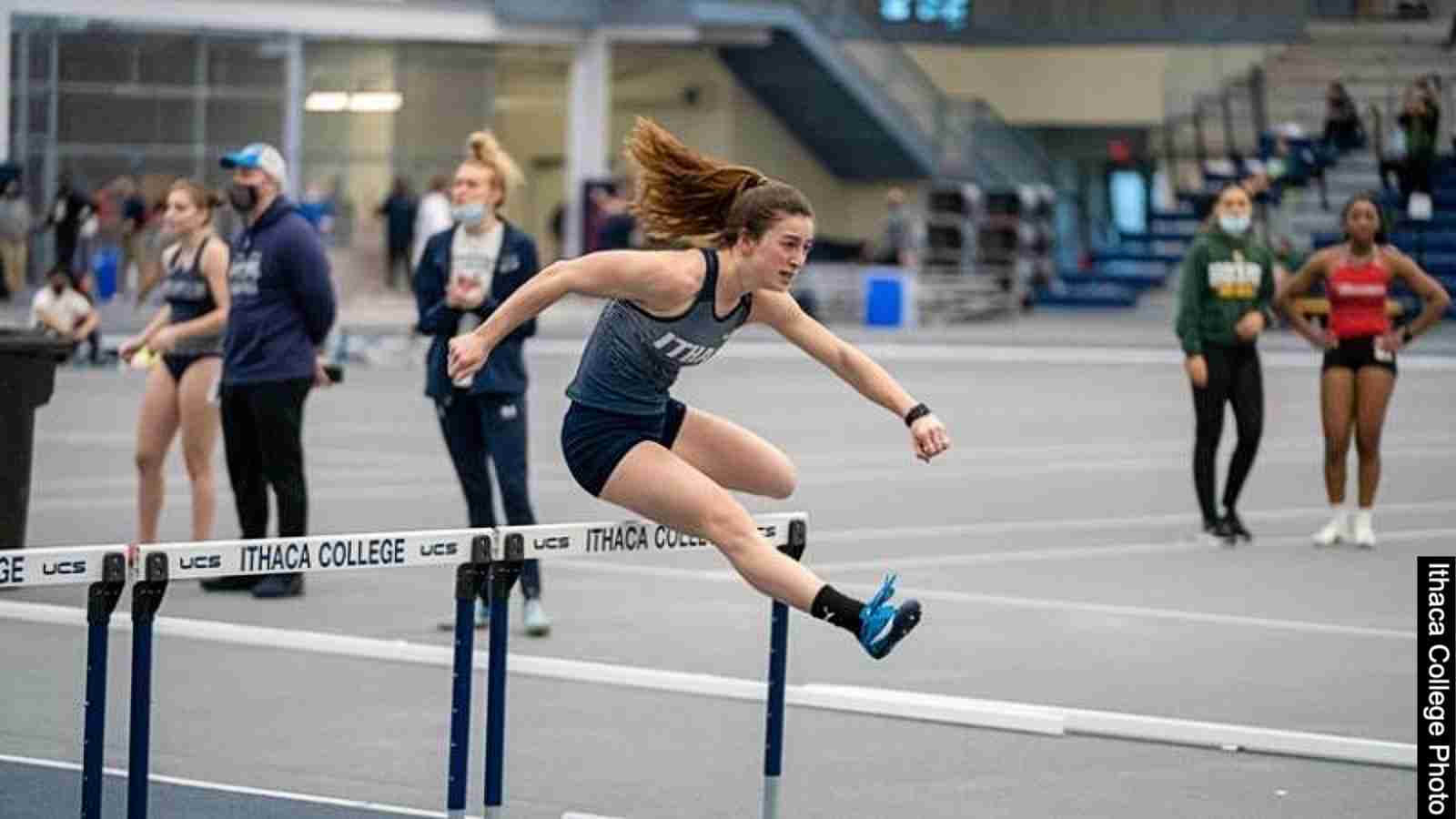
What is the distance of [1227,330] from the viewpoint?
1684cm

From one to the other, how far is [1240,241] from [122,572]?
1077 cm

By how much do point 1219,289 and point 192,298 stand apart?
20.6 feet

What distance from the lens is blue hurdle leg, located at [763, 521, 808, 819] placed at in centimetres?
873

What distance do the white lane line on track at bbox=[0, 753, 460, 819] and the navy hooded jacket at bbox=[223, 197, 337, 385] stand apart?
428cm

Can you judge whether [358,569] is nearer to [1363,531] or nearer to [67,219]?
[1363,531]

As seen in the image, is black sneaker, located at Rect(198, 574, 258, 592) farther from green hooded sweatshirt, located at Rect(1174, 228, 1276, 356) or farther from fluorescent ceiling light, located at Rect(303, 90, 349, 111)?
fluorescent ceiling light, located at Rect(303, 90, 349, 111)

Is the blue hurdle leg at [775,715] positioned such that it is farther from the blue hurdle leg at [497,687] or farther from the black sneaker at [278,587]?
the black sneaker at [278,587]

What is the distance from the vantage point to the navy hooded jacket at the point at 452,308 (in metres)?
12.8

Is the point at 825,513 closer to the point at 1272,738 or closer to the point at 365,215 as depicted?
the point at 1272,738

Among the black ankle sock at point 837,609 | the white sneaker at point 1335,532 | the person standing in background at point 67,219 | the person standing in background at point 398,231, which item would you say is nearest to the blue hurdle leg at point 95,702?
the black ankle sock at point 837,609

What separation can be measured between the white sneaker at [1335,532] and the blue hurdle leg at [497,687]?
382 inches

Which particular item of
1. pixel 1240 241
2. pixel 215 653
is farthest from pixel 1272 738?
pixel 1240 241

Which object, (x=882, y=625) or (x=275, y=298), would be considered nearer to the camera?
(x=882, y=625)

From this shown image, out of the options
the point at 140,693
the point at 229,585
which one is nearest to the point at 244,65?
the point at 229,585
